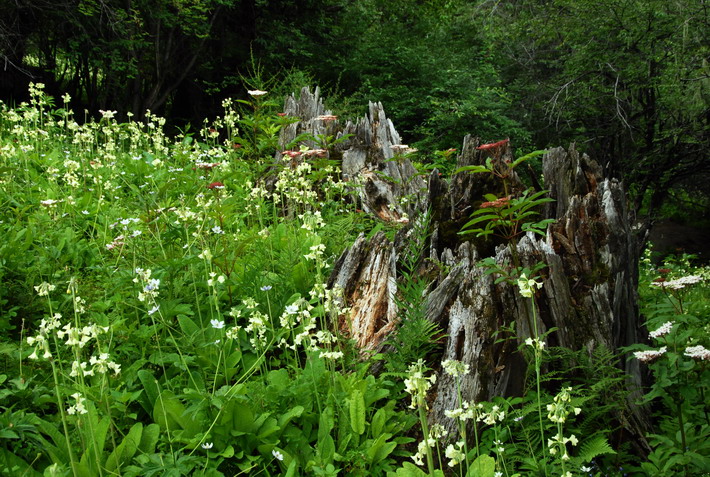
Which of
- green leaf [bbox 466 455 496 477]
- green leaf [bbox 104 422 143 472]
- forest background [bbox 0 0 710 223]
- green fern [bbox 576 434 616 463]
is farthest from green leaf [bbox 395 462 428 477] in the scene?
forest background [bbox 0 0 710 223]

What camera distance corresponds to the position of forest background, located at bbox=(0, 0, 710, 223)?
42.7 feet

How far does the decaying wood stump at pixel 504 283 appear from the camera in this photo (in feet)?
10.6

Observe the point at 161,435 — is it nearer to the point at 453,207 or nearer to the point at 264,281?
the point at 264,281

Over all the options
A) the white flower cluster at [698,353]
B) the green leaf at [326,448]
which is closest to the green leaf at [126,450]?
the green leaf at [326,448]

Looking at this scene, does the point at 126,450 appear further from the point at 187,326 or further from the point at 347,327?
the point at 347,327

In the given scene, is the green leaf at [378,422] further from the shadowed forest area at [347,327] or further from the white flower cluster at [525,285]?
the white flower cluster at [525,285]

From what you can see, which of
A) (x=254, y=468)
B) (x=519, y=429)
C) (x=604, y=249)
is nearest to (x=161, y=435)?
(x=254, y=468)

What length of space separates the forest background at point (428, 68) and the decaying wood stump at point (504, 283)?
7.81 m

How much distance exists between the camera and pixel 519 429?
3.04m

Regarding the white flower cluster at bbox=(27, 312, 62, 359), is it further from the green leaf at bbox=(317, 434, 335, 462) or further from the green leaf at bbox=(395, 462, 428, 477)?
the green leaf at bbox=(395, 462, 428, 477)

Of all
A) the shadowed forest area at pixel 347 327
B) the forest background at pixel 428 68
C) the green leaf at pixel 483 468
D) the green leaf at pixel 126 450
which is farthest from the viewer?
the forest background at pixel 428 68

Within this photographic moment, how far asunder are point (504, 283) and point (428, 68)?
43.1ft

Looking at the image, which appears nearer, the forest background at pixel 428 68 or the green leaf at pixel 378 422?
the green leaf at pixel 378 422

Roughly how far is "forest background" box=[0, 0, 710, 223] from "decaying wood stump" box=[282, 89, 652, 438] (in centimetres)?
781
